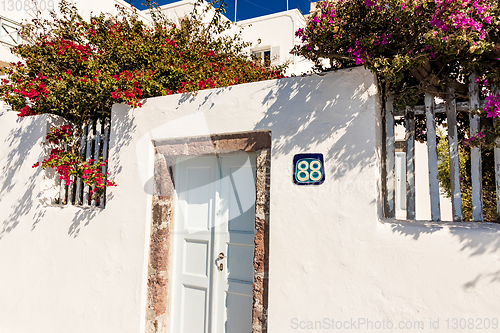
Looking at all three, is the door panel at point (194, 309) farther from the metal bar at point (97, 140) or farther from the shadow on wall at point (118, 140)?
the metal bar at point (97, 140)

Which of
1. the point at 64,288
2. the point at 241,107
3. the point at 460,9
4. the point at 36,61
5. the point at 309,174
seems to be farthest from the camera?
the point at 36,61

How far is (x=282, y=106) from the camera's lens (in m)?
3.08

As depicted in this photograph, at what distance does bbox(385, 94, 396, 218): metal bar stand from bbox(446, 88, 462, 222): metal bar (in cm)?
43

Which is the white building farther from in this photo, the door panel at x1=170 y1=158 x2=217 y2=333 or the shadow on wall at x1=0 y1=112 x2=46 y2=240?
the door panel at x1=170 y1=158 x2=217 y2=333

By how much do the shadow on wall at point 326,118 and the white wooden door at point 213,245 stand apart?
0.58m

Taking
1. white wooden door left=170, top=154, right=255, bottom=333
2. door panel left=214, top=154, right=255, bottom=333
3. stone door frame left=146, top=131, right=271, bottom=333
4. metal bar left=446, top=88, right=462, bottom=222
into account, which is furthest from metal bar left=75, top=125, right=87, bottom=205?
metal bar left=446, top=88, right=462, bottom=222

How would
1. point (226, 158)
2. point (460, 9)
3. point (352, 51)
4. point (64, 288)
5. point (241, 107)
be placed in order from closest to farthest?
point (460, 9) → point (352, 51) → point (241, 107) → point (226, 158) → point (64, 288)

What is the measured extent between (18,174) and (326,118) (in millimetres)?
4130

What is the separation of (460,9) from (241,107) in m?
Result: 1.89

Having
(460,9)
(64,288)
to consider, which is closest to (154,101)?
(64,288)

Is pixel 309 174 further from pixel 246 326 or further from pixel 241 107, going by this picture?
pixel 246 326

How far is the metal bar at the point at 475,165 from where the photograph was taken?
2531 mm

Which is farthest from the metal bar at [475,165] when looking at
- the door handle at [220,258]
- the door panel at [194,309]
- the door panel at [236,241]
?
the door panel at [194,309]

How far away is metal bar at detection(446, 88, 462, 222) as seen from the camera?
8.43 ft
